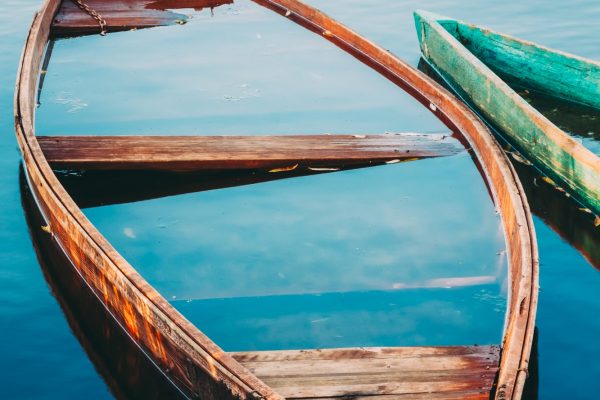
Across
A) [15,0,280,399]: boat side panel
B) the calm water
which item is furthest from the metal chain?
[15,0,280,399]: boat side panel

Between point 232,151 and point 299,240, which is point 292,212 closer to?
point 299,240

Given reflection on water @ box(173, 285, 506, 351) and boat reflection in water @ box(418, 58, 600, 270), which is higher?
boat reflection in water @ box(418, 58, 600, 270)

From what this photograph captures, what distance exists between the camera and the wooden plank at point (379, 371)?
12.8 feet

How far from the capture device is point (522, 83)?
912 cm

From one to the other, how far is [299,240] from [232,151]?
1255 millimetres

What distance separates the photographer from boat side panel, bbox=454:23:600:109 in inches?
324

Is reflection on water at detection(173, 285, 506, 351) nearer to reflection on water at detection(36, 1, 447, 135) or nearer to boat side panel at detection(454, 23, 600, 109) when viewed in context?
reflection on water at detection(36, 1, 447, 135)

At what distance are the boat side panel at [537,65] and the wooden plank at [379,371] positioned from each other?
198 inches

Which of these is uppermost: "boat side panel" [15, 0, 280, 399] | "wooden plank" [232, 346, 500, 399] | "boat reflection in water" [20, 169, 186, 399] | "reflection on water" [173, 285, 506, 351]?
"boat side panel" [15, 0, 280, 399]

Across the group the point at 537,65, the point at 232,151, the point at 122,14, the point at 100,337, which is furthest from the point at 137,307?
the point at 122,14

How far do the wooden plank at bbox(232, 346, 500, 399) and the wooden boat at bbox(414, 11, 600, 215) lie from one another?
265cm

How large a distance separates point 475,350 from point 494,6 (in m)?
10.0

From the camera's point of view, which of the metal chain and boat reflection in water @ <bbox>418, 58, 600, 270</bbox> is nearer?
boat reflection in water @ <bbox>418, 58, 600, 270</bbox>

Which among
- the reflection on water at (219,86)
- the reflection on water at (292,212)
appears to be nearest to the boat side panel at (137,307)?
the reflection on water at (292,212)
